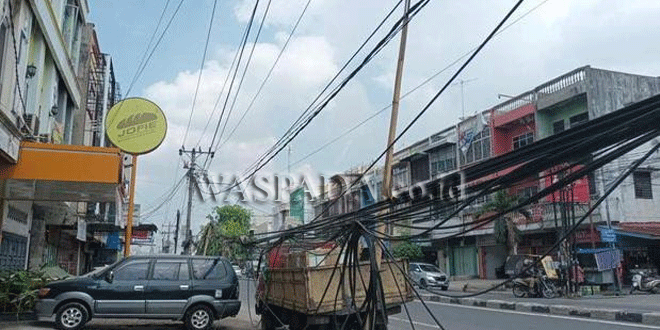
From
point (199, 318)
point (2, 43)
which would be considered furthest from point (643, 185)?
point (2, 43)


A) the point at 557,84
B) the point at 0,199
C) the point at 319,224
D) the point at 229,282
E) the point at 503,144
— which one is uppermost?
the point at 557,84

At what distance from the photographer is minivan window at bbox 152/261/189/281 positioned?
44.7ft

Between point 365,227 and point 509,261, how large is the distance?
2006 centimetres

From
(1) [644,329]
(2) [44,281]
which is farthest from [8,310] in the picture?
(1) [644,329]

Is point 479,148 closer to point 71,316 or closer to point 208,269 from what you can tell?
point 208,269

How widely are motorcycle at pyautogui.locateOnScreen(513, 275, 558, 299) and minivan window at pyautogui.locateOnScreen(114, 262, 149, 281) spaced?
49.7 ft

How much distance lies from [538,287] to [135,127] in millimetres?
16217

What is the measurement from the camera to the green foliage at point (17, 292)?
45.3 ft

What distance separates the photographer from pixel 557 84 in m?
31.0

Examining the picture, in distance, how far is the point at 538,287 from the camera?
23.7 meters

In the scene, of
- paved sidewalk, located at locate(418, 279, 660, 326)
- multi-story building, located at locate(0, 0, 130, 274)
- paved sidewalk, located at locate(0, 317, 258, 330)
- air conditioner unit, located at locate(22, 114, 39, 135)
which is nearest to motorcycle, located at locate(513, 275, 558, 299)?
paved sidewalk, located at locate(418, 279, 660, 326)

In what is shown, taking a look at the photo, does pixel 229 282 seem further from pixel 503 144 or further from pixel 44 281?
pixel 503 144

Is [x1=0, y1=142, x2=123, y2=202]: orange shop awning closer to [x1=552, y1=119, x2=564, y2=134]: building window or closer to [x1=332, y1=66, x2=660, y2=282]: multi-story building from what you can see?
[x1=332, y1=66, x2=660, y2=282]: multi-story building

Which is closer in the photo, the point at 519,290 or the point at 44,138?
the point at 44,138
